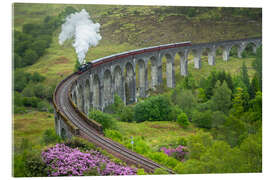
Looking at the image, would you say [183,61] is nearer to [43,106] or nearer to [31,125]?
[43,106]

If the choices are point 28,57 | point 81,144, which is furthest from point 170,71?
point 81,144

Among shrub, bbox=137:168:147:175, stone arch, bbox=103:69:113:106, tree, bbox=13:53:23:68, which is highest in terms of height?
tree, bbox=13:53:23:68

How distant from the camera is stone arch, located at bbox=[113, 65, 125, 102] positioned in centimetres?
4609

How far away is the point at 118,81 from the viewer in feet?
154

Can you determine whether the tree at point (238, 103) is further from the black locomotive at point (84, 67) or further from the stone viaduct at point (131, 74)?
the black locomotive at point (84, 67)

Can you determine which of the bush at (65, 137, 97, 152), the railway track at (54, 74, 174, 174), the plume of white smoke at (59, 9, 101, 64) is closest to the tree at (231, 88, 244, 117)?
the railway track at (54, 74, 174, 174)

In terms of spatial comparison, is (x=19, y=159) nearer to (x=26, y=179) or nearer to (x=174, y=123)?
(x=26, y=179)

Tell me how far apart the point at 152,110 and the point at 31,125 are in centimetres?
1367

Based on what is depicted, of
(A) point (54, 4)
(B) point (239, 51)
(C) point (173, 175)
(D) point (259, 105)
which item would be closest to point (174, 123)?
(D) point (259, 105)

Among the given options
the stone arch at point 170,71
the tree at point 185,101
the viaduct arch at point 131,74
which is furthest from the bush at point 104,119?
the stone arch at point 170,71

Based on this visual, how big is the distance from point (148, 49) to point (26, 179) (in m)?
34.6

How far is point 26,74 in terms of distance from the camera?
28812 millimetres

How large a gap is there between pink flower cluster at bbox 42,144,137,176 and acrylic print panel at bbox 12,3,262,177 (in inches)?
2.6

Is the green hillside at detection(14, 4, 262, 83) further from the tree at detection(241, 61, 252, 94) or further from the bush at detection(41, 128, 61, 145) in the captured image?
the bush at detection(41, 128, 61, 145)
